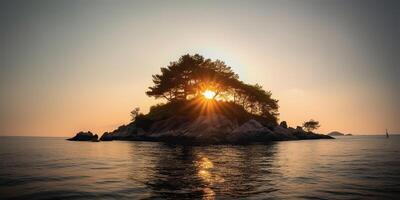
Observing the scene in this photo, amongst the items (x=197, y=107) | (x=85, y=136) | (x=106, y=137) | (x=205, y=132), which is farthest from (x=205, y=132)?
(x=85, y=136)

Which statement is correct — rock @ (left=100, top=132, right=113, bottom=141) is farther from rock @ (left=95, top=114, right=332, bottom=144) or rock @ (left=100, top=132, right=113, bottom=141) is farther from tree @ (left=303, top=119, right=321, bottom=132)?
tree @ (left=303, top=119, right=321, bottom=132)

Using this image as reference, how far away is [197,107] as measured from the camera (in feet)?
274

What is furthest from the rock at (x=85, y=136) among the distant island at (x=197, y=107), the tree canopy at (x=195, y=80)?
the tree canopy at (x=195, y=80)

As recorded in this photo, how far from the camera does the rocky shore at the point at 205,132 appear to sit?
70.2 m

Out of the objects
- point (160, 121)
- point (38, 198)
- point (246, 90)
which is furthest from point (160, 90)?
point (38, 198)

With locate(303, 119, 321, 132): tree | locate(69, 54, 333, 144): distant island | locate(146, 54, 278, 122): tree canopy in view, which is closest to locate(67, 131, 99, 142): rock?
locate(69, 54, 333, 144): distant island

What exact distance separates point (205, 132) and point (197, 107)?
15.1 meters

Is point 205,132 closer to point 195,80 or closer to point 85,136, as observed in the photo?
point 195,80

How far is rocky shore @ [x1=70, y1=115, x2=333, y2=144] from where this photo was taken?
70.2 meters

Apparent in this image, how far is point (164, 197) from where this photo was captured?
35.4 feet

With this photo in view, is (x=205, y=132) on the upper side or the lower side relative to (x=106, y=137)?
upper

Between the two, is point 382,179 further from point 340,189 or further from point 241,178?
point 241,178

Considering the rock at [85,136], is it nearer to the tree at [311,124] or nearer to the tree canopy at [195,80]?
the tree canopy at [195,80]

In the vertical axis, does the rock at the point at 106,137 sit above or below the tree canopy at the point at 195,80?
below
